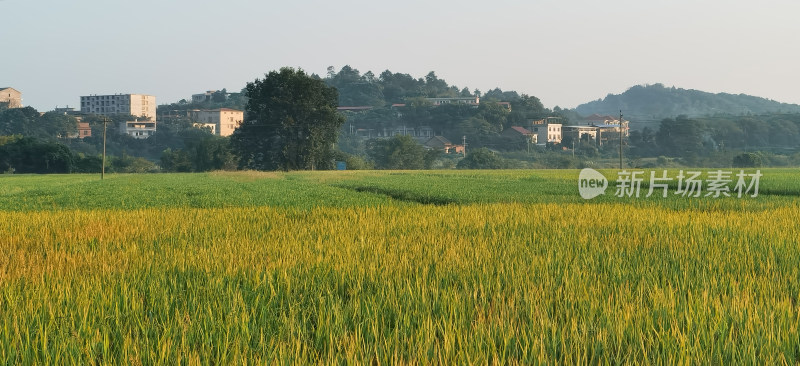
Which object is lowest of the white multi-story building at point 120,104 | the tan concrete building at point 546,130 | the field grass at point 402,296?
the field grass at point 402,296

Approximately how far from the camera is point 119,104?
160000 millimetres

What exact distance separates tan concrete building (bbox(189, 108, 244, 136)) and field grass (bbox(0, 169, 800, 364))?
125964 millimetres

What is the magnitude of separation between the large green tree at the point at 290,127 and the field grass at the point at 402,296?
46102 mm

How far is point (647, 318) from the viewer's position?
3037 mm

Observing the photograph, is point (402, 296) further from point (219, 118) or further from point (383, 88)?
point (383, 88)

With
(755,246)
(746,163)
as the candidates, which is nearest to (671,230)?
(755,246)

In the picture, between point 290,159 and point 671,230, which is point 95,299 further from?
point 290,159

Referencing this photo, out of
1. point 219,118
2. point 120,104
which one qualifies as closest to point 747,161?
point 219,118

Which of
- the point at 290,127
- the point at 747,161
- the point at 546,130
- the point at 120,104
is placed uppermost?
the point at 120,104

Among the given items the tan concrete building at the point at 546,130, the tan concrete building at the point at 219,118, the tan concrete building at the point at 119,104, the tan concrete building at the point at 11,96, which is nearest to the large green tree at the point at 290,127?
the tan concrete building at the point at 546,130

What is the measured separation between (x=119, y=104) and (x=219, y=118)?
45984mm

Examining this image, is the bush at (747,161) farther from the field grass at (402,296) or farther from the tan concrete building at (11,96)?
the tan concrete building at (11,96)

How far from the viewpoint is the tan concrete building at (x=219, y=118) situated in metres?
129

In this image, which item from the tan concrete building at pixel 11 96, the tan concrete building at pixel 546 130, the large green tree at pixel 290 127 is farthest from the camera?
the tan concrete building at pixel 11 96
